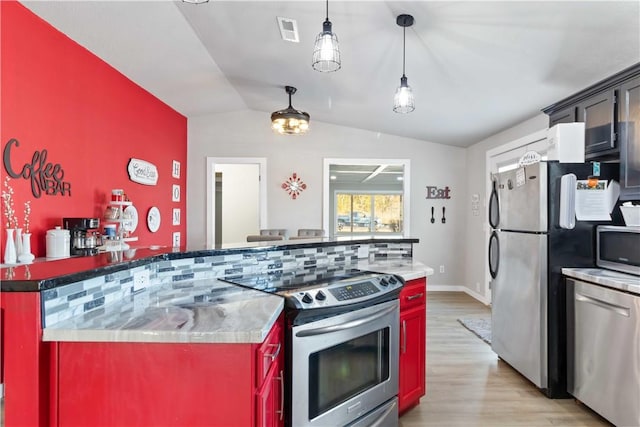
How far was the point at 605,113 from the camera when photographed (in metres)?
2.62

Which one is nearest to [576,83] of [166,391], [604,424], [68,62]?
[604,424]

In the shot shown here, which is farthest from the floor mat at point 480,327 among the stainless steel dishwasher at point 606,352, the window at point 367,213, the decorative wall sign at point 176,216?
the window at point 367,213

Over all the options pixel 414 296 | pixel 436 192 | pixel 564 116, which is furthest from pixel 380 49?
pixel 436 192

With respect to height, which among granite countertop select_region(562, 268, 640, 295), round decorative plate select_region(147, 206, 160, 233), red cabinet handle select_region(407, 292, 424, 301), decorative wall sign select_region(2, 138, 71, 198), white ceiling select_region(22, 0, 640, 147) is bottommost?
red cabinet handle select_region(407, 292, 424, 301)

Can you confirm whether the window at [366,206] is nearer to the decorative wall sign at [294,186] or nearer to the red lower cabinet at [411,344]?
the decorative wall sign at [294,186]

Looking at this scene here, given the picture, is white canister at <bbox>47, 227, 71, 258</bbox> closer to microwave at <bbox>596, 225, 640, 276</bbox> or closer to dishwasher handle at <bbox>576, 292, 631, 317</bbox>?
dishwasher handle at <bbox>576, 292, 631, 317</bbox>

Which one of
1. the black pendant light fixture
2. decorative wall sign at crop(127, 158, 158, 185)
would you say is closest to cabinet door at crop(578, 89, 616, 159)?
the black pendant light fixture

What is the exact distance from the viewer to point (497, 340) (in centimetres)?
312

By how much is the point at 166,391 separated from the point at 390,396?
1.30m

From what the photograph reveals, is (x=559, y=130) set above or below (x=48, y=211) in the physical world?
above

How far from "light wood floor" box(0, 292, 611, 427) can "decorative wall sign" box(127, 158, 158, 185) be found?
3357 millimetres

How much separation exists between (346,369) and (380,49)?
2.43m

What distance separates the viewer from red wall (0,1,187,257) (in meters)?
2.33

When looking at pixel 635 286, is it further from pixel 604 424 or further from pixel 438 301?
pixel 438 301
